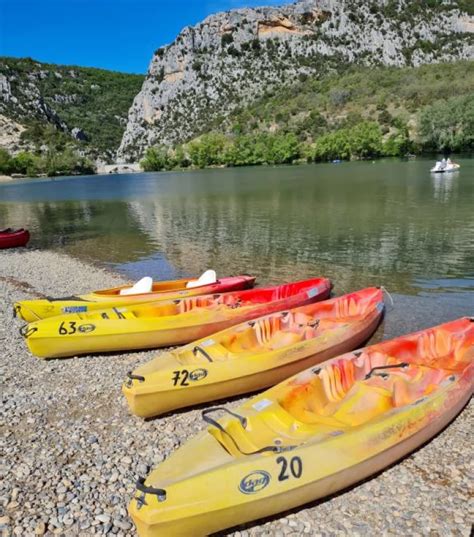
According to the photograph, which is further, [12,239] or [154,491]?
[12,239]

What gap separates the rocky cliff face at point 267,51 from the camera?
152875 mm

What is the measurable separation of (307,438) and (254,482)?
1.17 meters

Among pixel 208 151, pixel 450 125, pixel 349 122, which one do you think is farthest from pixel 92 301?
pixel 208 151

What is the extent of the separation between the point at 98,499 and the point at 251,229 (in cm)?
2087

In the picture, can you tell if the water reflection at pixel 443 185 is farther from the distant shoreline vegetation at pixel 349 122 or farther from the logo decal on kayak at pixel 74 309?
the distant shoreline vegetation at pixel 349 122

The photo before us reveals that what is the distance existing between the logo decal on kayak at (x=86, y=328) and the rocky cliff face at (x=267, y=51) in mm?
155413

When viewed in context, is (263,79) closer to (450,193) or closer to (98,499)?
(450,193)

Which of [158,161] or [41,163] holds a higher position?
[41,163]

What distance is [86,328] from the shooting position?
29.3 ft

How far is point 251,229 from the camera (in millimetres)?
25484

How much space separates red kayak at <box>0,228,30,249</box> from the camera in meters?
21.7

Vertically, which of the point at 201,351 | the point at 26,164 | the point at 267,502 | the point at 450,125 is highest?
the point at 450,125

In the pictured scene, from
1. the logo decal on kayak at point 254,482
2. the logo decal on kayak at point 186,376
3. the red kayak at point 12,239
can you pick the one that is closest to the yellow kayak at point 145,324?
the logo decal on kayak at point 186,376

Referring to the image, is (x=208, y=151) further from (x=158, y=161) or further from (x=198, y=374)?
(x=198, y=374)
